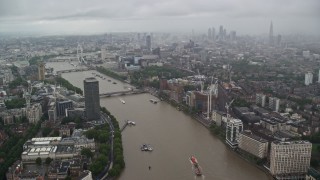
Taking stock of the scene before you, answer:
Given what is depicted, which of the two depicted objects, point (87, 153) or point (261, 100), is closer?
point (87, 153)

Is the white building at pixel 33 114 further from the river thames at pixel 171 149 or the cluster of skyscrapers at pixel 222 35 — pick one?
the cluster of skyscrapers at pixel 222 35

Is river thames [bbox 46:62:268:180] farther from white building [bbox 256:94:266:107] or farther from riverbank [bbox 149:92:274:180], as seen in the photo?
white building [bbox 256:94:266:107]

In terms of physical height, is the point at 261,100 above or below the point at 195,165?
above

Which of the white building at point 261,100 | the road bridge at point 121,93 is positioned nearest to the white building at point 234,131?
the white building at point 261,100

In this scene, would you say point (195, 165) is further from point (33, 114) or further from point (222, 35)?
point (222, 35)

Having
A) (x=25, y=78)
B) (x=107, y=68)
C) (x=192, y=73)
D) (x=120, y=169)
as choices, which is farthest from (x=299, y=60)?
(x=120, y=169)

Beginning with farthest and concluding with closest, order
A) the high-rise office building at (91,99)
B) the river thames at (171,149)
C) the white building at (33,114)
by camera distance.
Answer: the white building at (33,114) → the high-rise office building at (91,99) → the river thames at (171,149)

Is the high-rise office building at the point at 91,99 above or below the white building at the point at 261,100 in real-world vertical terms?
above

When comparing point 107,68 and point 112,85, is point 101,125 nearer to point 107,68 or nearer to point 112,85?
point 112,85

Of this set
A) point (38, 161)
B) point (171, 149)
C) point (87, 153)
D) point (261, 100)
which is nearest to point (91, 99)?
point (87, 153)
